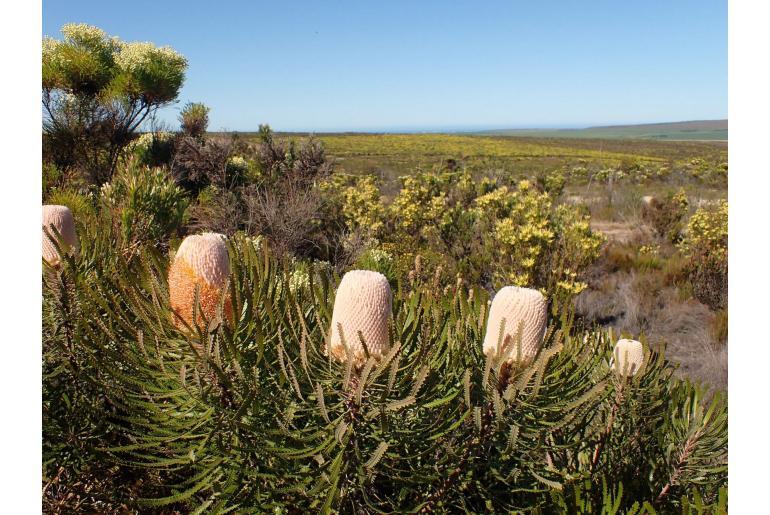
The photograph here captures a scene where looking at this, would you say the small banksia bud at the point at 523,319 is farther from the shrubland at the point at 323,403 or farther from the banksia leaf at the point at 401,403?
the banksia leaf at the point at 401,403

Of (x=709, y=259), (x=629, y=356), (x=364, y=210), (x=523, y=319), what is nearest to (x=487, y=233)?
(x=364, y=210)

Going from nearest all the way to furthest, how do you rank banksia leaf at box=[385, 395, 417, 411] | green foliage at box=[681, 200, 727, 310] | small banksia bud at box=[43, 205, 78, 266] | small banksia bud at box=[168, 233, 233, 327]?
banksia leaf at box=[385, 395, 417, 411]
small banksia bud at box=[168, 233, 233, 327]
small banksia bud at box=[43, 205, 78, 266]
green foliage at box=[681, 200, 727, 310]

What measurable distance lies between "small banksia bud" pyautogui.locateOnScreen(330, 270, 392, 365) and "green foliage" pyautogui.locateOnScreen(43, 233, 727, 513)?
0.03 meters

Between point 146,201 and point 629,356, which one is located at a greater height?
point 146,201

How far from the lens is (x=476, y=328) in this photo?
976 mm

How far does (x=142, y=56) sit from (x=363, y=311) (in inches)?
354

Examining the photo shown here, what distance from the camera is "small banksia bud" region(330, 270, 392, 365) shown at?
719 mm

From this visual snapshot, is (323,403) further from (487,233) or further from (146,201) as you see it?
(487,233)

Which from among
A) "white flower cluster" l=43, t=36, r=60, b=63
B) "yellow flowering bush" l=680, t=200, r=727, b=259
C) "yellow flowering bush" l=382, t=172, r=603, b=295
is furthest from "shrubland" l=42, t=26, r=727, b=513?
"white flower cluster" l=43, t=36, r=60, b=63

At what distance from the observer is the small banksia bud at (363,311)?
72 cm

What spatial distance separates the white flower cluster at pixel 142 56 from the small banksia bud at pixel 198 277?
835cm

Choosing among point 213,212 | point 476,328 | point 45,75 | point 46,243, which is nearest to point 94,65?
point 45,75

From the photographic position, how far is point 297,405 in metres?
0.80

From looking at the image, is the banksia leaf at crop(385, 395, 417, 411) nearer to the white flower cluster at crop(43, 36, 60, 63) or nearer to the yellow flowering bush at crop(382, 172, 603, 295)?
the yellow flowering bush at crop(382, 172, 603, 295)
